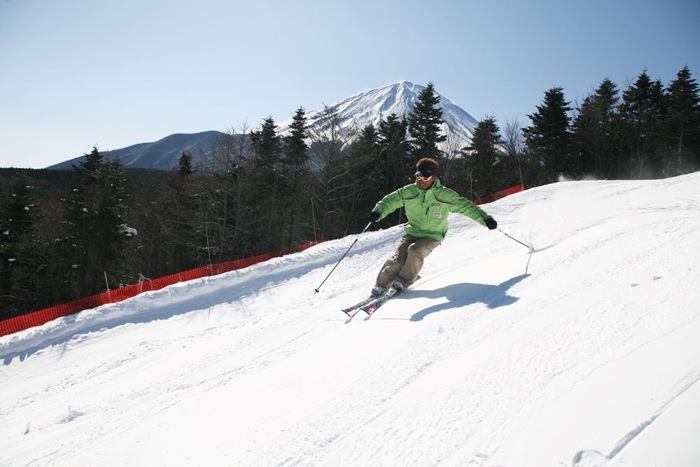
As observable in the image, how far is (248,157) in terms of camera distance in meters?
25.3

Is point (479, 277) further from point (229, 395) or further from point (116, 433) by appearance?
point (116, 433)

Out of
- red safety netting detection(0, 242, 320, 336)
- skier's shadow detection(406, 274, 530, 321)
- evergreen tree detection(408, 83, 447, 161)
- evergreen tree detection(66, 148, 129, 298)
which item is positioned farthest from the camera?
evergreen tree detection(408, 83, 447, 161)

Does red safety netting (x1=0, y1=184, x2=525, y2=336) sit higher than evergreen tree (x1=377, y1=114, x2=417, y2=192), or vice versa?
evergreen tree (x1=377, y1=114, x2=417, y2=192)

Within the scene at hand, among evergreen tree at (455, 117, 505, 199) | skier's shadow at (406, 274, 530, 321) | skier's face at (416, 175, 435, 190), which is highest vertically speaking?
evergreen tree at (455, 117, 505, 199)

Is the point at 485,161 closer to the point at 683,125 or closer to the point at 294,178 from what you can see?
the point at 683,125

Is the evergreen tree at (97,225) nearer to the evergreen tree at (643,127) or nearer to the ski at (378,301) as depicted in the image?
the ski at (378,301)

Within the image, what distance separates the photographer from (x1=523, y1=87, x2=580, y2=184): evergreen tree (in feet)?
107

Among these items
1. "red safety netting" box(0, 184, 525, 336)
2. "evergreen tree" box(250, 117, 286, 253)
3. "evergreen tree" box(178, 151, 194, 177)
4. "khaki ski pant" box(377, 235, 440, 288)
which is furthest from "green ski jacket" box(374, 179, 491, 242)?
"evergreen tree" box(178, 151, 194, 177)

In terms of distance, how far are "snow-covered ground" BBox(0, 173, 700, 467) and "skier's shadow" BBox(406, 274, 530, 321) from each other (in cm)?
3

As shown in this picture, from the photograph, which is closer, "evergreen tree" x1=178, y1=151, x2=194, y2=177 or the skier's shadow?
the skier's shadow

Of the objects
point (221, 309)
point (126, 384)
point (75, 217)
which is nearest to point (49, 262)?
point (75, 217)

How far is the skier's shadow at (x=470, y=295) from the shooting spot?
13.8 feet

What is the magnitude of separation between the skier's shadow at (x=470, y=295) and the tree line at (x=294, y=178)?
71.2ft

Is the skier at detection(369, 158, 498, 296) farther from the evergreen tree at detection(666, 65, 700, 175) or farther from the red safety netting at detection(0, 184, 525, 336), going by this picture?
the evergreen tree at detection(666, 65, 700, 175)
